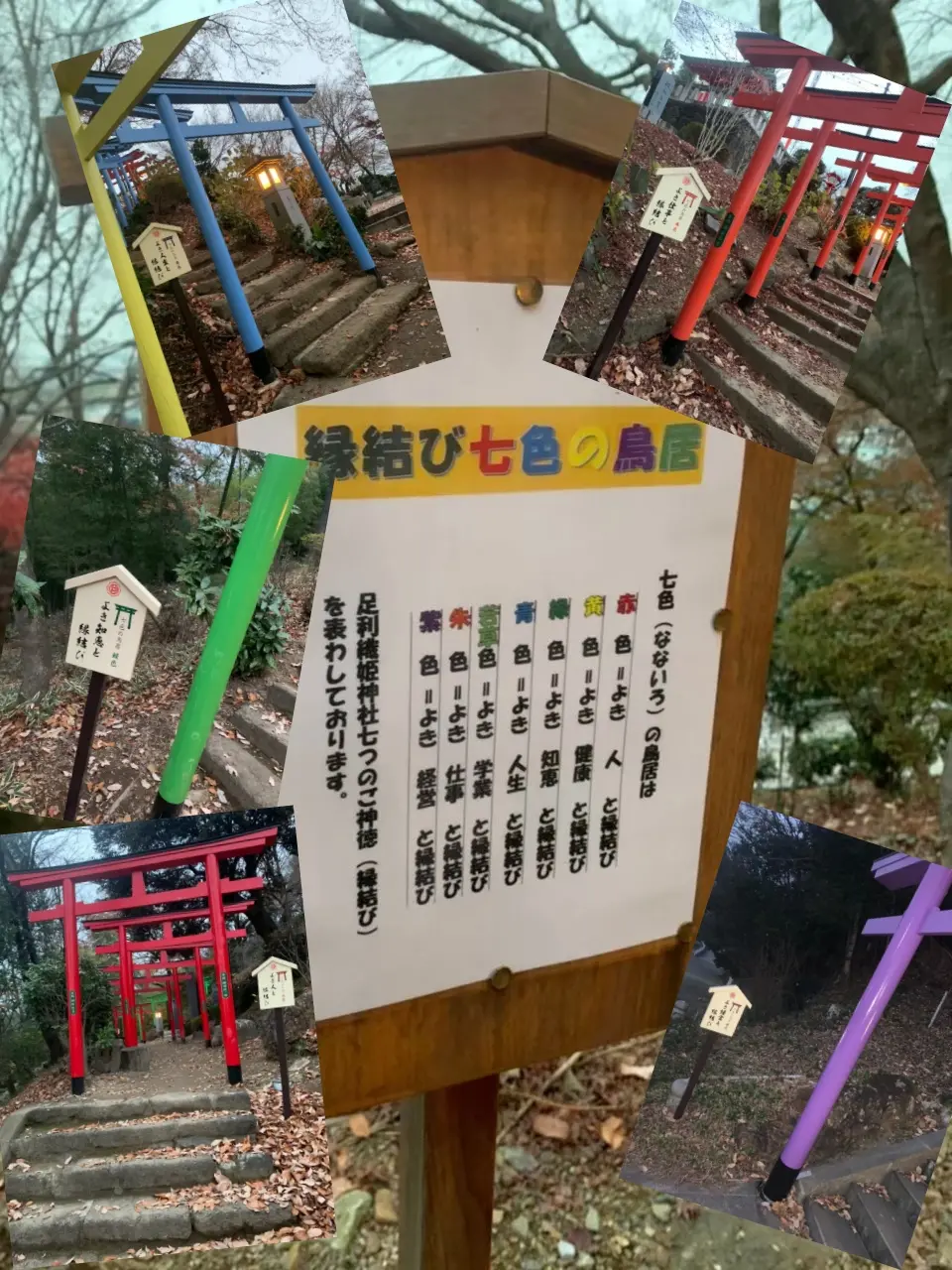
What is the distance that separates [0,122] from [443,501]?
484 mm

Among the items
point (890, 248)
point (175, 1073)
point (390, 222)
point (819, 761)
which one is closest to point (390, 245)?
point (390, 222)

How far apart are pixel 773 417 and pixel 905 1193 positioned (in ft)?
2.71

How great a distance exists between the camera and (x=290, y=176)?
2.10 feet

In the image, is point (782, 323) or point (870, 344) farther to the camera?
point (870, 344)

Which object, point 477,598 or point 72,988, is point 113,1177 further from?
point 477,598

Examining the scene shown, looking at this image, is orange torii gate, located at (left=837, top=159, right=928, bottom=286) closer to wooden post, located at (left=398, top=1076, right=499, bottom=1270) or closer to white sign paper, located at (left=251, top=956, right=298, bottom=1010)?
white sign paper, located at (left=251, top=956, right=298, bottom=1010)

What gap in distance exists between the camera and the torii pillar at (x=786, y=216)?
733 mm

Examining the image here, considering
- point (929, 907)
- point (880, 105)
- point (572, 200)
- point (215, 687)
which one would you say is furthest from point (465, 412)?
point (929, 907)

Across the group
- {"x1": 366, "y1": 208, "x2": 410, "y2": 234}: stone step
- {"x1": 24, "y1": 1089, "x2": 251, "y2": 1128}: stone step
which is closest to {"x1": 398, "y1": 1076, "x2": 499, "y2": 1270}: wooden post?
{"x1": 24, "y1": 1089, "x2": 251, "y2": 1128}: stone step

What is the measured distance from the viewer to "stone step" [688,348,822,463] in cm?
79

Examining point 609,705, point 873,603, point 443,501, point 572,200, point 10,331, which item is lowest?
point 873,603

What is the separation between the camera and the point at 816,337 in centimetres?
80

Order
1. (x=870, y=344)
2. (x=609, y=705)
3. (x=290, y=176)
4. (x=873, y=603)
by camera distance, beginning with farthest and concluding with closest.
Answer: (x=873, y=603)
(x=870, y=344)
(x=609, y=705)
(x=290, y=176)

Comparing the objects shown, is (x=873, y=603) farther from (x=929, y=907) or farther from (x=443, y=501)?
(x=443, y=501)
